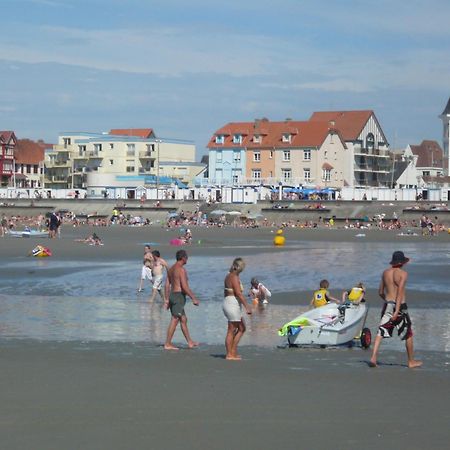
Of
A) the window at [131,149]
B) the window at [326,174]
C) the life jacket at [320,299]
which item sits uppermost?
the window at [131,149]

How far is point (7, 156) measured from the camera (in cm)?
11694

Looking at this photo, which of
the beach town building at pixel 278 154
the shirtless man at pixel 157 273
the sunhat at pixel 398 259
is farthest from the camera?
the beach town building at pixel 278 154

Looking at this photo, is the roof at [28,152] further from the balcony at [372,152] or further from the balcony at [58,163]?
the balcony at [372,152]

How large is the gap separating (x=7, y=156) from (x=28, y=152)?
4.21m

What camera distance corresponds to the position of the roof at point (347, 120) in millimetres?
95938

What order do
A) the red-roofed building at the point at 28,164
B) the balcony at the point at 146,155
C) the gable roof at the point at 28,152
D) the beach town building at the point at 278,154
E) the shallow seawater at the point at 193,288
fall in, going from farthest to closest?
the gable roof at the point at 28,152, the red-roofed building at the point at 28,164, the balcony at the point at 146,155, the beach town building at the point at 278,154, the shallow seawater at the point at 193,288

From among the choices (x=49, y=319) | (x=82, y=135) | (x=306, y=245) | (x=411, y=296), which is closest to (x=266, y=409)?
(x=49, y=319)

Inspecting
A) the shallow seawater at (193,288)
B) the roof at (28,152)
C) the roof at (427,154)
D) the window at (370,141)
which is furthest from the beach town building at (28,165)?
the shallow seawater at (193,288)

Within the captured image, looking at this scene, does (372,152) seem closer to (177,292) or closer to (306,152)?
(306,152)

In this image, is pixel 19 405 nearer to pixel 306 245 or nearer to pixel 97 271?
pixel 97 271

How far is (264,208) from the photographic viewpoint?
7569 cm

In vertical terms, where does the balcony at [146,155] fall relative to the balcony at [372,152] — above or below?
above

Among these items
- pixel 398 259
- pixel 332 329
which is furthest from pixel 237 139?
pixel 398 259

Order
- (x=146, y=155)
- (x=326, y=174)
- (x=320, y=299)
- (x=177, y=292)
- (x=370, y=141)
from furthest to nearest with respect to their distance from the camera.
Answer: (x=146, y=155)
(x=370, y=141)
(x=326, y=174)
(x=320, y=299)
(x=177, y=292)
